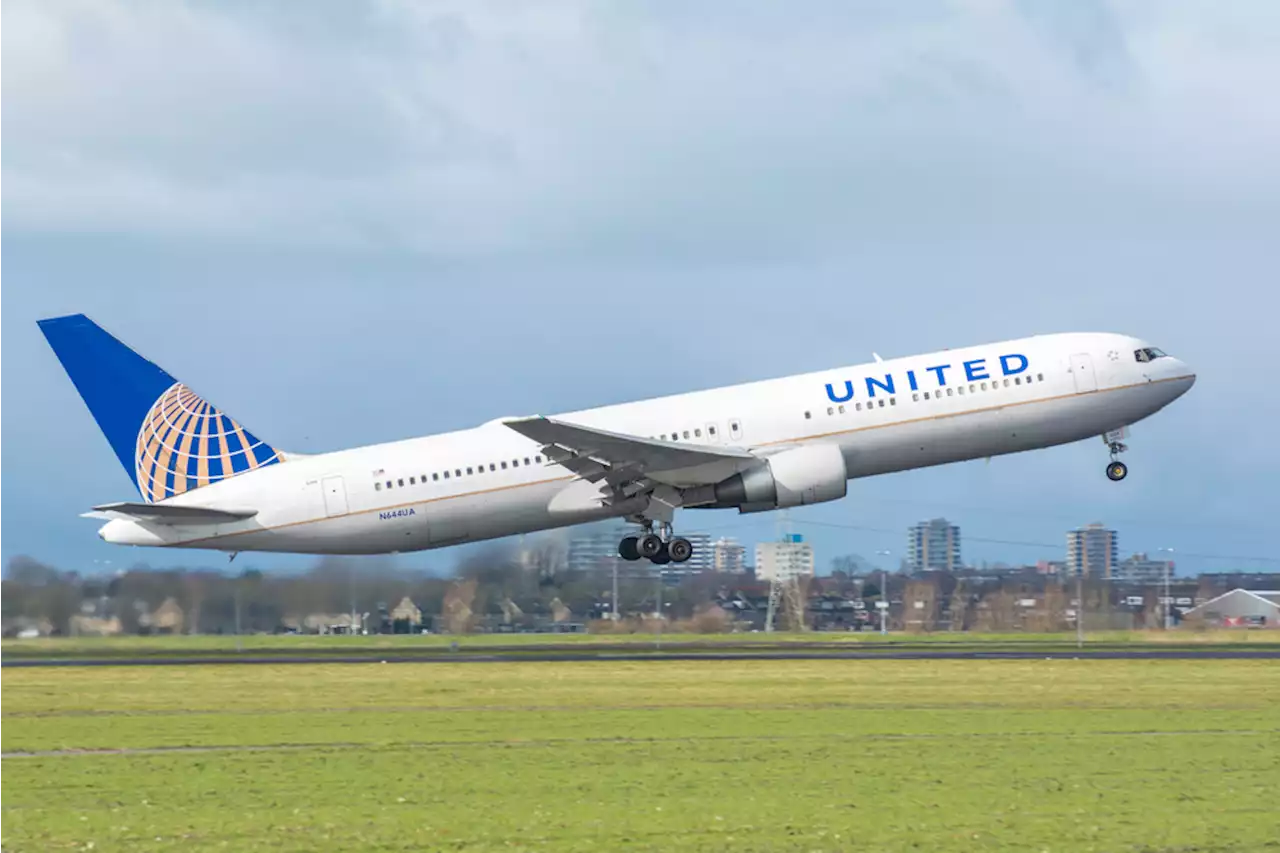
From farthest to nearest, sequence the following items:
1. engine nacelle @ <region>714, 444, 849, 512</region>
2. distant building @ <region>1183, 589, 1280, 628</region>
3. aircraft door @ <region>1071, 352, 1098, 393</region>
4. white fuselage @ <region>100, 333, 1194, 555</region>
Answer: distant building @ <region>1183, 589, 1280, 628</region> < aircraft door @ <region>1071, 352, 1098, 393</region> < white fuselage @ <region>100, 333, 1194, 555</region> < engine nacelle @ <region>714, 444, 849, 512</region>

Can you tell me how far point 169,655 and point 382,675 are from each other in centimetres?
1207

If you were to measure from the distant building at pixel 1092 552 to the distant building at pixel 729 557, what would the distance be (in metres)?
13.9

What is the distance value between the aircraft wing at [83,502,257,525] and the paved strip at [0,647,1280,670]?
3.82 m

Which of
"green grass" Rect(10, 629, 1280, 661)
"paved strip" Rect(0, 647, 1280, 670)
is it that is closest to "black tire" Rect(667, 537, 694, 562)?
"paved strip" Rect(0, 647, 1280, 670)

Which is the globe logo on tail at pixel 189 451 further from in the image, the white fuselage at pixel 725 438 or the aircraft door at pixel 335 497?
the aircraft door at pixel 335 497

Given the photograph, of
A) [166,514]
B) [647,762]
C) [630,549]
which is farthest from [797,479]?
[647,762]

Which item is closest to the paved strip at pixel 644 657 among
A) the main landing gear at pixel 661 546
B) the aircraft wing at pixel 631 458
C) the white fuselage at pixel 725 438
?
the main landing gear at pixel 661 546

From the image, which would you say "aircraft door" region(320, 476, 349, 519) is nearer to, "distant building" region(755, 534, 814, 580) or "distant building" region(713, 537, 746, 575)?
"distant building" region(713, 537, 746, 575)

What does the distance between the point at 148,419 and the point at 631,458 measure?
525 inches

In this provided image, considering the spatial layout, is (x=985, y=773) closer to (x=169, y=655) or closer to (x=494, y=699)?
(x=494, y=699)

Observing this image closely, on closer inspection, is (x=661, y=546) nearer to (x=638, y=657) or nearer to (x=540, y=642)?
(x=638, y=657)

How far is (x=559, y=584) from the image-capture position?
52281mm

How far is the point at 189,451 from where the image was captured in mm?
43594

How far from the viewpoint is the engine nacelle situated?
132ft
